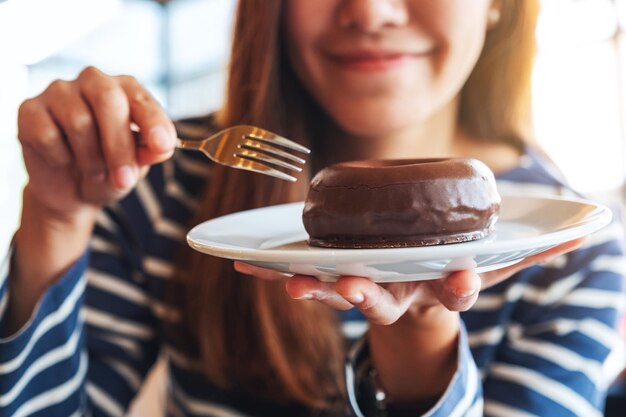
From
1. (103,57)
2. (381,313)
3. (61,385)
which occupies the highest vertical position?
(381,313)

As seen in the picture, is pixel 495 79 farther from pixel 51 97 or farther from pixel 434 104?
pixel 51 97

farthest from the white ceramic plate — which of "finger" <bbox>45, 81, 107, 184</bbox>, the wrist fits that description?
the wrist

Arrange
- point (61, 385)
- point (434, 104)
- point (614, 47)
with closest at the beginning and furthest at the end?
point (61, 385), point (434, 104), point (614, 47)

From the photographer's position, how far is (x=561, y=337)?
1.31 metres

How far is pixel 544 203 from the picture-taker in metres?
0.93

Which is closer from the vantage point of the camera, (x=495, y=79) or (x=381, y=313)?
A: (x=381, y=313)

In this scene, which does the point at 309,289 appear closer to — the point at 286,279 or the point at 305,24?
the point at 286,279

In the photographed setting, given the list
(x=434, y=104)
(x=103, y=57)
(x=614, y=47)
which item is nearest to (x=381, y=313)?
(x=434, y=104)

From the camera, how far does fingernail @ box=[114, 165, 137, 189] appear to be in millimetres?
952

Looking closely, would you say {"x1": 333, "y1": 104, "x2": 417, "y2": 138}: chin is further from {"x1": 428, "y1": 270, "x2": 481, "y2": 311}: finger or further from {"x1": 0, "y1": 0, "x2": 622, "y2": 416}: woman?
{"x1": 428, "y1": 270, "x2": 481, "y2": 311}: finger

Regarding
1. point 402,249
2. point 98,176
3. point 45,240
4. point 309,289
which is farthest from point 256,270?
point 45,240

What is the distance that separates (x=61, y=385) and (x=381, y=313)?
2.51ft

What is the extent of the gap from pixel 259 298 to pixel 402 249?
2.60 feet

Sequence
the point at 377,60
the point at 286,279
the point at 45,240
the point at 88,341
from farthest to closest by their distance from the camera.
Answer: the point at 88,341 < the point at 377,60 < the point at 45,240 < the point at 286,279
